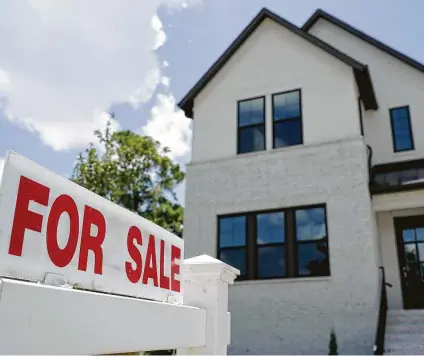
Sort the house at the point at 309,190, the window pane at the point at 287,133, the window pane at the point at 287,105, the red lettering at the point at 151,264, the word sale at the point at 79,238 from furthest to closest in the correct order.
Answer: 1. the window pane at the point at 287,105
2. the window pane at the point at 287,133
3. the house at the point at 309,190
4. the red lettering at the point at 151,264
5. the word sale at the point at 79,238

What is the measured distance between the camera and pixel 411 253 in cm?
1088

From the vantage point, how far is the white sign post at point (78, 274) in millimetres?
1303

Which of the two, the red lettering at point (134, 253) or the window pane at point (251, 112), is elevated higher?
the window pane at point (251, 112)

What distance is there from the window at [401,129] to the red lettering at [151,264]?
11.5m

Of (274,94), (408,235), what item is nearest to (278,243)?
(408,235)

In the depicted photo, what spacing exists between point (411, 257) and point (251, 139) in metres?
5.05

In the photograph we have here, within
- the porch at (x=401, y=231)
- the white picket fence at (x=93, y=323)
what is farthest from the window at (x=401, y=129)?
the white picket fence at (x=93, y=323)

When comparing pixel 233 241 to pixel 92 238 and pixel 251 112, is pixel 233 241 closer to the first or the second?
pixel 251 112

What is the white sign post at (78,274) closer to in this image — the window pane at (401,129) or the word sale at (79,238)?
the word sale at (79,238)

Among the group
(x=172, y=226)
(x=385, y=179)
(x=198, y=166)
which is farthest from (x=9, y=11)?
(x=172, y=226)

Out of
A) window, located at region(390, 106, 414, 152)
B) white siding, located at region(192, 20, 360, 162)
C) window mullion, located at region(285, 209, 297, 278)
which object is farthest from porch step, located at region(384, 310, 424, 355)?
window, located at region(390, 106, 414, 152)

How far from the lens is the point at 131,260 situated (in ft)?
6.54

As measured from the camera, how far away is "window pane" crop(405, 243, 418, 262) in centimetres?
1082

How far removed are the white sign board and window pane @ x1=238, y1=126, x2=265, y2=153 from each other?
9775mm
